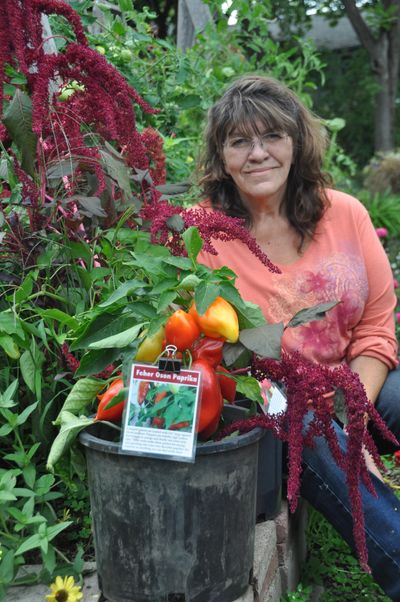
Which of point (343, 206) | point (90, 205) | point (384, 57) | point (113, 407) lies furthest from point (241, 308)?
point (384, 57)

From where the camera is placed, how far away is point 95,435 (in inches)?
54.6

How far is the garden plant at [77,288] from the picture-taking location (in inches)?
49.4

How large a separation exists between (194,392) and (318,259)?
109cm

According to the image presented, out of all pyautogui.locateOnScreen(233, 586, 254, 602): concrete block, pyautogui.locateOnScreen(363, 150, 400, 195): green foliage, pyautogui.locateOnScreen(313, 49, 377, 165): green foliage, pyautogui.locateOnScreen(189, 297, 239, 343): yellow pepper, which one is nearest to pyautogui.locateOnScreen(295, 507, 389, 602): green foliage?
pyautogui.locateOnScreen(233, 586, 254, 602): concrete block

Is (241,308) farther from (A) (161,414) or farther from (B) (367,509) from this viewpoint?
(B) (367,509)

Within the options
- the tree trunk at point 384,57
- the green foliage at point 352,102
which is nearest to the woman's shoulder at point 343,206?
the tree trunk at point 384,57

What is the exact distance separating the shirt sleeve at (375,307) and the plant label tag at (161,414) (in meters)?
1.04

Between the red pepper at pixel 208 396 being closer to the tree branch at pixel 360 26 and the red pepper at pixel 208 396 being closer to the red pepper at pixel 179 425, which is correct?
the red pepper at pixel 179 425

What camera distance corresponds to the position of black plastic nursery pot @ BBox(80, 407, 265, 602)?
1278 millimetres

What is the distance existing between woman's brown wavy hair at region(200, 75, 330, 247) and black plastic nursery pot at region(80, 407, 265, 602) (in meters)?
1.09

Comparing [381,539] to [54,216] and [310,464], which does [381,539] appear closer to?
[310,464]

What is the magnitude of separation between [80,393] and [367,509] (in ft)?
2.54

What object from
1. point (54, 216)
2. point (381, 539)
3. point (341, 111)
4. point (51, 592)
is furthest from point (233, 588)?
point (341, 111)

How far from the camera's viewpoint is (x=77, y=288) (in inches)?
63.8
